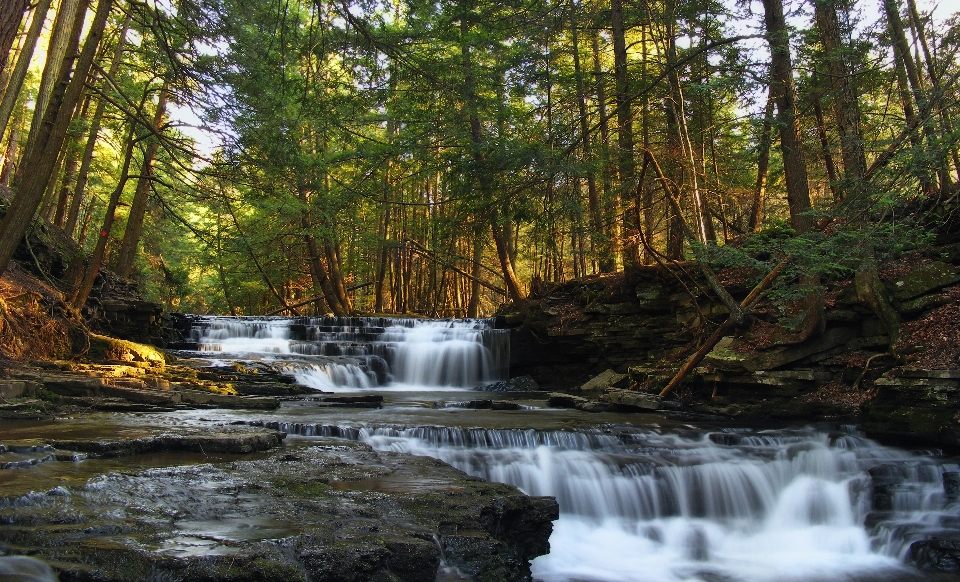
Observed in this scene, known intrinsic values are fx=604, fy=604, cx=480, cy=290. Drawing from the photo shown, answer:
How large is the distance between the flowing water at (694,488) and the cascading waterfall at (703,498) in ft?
0.05

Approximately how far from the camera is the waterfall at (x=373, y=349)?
49.3ft

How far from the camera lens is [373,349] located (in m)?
16.5

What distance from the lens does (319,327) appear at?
18109 mm

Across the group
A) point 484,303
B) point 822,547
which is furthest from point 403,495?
point 484,303

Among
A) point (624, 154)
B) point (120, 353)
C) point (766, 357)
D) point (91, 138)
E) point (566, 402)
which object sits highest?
point (91, 138)

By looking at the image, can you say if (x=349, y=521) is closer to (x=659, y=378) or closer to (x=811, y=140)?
(x=659, y=378)

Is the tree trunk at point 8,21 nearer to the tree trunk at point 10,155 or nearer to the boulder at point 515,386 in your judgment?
the boulder at point 515,386

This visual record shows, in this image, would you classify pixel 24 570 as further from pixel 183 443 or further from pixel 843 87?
pixel 843 87

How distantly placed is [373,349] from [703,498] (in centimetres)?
1089

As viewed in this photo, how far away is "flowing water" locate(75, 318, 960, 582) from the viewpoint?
6.29m

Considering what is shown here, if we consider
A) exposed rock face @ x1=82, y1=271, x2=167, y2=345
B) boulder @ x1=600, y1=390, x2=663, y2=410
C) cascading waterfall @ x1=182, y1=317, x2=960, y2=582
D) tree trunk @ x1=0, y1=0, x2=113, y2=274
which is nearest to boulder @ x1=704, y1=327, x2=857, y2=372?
boulder @ x1=600, y1=390, x2=663, y2=410

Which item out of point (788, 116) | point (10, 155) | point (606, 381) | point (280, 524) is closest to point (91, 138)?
point (10, 155)

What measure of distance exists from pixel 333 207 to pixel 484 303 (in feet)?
91.4

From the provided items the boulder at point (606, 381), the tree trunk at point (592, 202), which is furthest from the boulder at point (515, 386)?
the tree trunk at point (592, 202)
